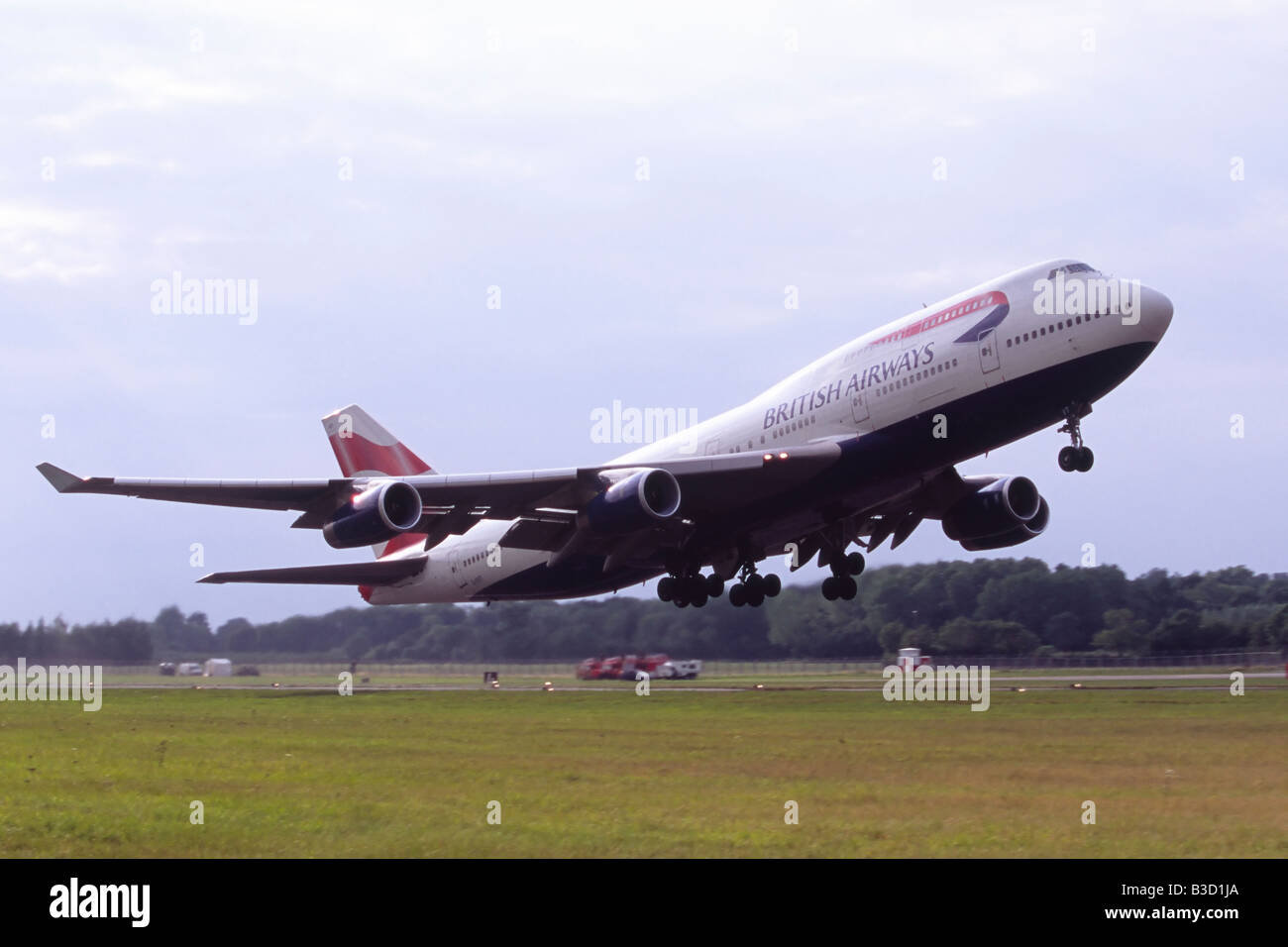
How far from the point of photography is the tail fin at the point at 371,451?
4631cm

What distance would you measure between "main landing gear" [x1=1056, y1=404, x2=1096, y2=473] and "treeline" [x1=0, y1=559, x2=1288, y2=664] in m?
29.3

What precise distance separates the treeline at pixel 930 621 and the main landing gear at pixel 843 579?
19947 millimetres

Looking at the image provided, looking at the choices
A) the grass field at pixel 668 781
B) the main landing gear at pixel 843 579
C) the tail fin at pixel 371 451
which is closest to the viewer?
the grass field at pixel 668 781

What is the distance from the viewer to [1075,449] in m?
28.6

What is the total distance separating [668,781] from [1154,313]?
1398 centimetres

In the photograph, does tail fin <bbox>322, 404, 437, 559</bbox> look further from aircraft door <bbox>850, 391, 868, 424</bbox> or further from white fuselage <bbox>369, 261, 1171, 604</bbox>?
aircraft door <bbox>850, 391, 868, 424</bbox>

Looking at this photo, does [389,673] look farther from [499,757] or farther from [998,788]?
[998,788]

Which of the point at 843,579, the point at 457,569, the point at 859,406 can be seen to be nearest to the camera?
the point at 859,406

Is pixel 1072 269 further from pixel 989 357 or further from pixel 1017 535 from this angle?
pixel 1017 535

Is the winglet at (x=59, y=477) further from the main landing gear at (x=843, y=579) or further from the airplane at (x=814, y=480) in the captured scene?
the main landing gear at (x=843, y=579)

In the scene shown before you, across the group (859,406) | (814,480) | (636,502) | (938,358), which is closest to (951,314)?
(938,358)

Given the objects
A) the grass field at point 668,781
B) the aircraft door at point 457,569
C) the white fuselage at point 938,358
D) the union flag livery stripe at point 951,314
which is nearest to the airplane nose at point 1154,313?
the white fuselage at point 938,358

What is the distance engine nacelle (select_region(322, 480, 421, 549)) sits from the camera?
30953mm

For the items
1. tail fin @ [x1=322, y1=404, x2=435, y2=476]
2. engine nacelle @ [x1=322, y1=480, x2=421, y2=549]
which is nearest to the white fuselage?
engine nacelle @ [x1=322, y1=480, x2=421, y2=549]
